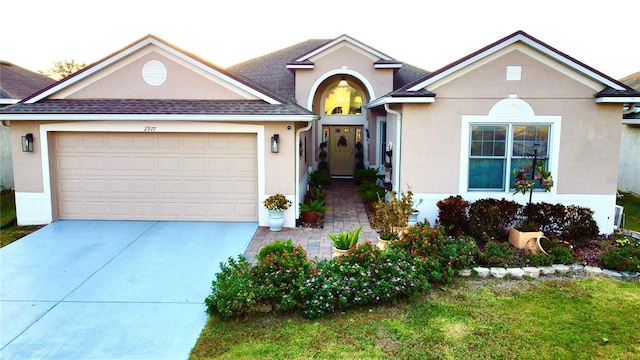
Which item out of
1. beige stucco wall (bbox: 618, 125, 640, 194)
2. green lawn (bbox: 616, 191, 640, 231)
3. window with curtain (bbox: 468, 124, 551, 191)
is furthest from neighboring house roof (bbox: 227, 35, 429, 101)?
green lawn (bbox: 616, 191, 640, 231)

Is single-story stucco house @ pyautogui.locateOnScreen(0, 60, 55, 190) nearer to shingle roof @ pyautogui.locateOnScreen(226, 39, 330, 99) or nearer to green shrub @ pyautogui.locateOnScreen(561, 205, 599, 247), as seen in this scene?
shingle roof @ pyautogui.locateOnScreen(226, 39, 330, 99)

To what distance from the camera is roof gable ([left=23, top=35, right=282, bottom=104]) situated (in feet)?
34.1

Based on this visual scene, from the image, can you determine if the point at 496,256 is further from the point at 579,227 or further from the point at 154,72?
the point at 154,72

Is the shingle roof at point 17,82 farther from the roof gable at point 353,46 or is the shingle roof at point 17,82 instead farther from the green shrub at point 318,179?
the green shrub at point 318,179

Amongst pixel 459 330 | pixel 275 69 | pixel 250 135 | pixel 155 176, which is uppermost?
pixel 275 69

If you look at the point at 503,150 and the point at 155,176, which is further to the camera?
the point at 155,176

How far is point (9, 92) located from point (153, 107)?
28.2 feet

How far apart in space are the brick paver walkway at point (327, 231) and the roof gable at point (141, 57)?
10.6 ft

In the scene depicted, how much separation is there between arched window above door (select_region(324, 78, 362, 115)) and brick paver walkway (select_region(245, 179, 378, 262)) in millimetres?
5166

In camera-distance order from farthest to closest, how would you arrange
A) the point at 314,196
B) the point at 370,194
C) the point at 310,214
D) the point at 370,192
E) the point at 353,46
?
1. the point at 353,46
2. the point at 370,192
3. the point at 370,194
4. the point at 314,196
5. the point at 310,214

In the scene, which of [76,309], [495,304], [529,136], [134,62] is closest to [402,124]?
[529,136]

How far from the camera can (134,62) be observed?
1066 centimetres

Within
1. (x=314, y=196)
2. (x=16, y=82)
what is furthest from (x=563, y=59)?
(x=16, y=82)

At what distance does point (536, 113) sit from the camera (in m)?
9.92
